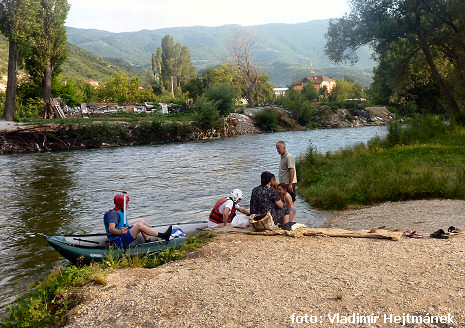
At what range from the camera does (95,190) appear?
60.4 feet

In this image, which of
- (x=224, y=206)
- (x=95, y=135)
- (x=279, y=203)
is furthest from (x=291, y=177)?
(x=95, y=135)

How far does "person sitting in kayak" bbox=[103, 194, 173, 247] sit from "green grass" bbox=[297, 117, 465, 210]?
656 cm

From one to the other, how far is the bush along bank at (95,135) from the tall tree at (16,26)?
4.32 meters

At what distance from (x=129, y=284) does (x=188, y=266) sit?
3.43ft

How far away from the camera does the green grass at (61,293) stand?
18.4ft

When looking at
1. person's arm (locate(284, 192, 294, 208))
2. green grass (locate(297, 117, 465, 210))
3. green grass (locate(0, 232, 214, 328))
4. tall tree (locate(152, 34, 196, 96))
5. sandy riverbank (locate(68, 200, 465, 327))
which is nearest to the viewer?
sandy riverbank (locate(68, 200, 465, 327))

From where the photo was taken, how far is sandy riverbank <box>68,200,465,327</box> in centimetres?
484

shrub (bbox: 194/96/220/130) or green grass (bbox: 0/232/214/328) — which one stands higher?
shrub (bbox: 194/96/220/130)

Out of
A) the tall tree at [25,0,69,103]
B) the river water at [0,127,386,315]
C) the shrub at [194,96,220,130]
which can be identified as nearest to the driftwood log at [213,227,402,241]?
the river water at [0,127,386,315]

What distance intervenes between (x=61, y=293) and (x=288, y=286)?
3.23 meters

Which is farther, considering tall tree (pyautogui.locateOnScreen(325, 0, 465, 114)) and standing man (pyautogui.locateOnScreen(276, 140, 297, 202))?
tall tree (pyautogui.locateOnScreen(325, 0, 465, 114))

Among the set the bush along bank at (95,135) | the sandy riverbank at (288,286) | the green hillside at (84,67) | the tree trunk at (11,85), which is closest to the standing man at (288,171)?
the sandy riverbank at (288,286)

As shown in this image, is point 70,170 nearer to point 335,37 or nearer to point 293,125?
point 335,37

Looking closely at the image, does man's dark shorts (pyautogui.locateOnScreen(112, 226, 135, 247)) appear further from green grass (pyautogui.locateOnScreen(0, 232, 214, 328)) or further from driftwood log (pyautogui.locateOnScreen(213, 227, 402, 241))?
driftwood log (pyautogui.locateOnScreen(213, 227, 402, 241))
